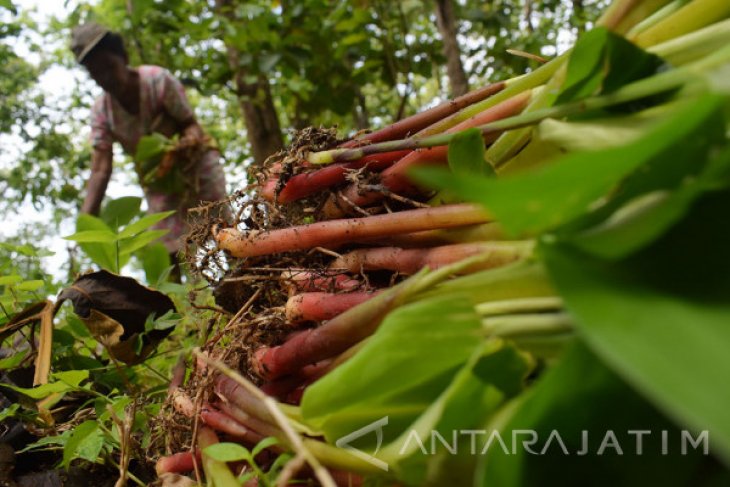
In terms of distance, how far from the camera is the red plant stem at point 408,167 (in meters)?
0.62

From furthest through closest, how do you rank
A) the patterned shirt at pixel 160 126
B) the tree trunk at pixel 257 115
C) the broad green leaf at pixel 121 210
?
the tree trunk at pixel 257 115, the patterned shirt at pixel 160 126, the broad green leaf at pixel 121 210

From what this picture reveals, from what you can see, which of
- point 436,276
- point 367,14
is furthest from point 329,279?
point 367,14

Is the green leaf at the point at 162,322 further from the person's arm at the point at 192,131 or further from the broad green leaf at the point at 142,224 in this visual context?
the person's arm at the point at 192,131

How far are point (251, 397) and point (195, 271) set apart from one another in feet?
0.83

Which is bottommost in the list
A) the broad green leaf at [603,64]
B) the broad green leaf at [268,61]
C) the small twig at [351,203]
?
the small twig at [351,203]

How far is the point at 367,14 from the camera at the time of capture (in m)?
2.71

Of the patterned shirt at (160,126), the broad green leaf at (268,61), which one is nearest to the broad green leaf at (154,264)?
the patterned shirt at (160,126)

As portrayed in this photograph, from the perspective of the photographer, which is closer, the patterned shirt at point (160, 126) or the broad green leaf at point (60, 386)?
the broad green leaf at point (60, 386)

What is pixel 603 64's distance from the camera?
44 cm

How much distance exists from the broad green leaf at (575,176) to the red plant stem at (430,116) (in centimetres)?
41


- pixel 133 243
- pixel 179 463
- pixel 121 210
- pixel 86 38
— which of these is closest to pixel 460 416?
pixel 179 463

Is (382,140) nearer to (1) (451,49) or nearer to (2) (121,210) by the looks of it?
(2) (121,210)

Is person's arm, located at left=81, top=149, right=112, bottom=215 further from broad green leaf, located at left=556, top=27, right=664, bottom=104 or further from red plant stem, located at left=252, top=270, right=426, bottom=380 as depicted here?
broad green leaf, located at left=556, top=27, right=664, bottom=104

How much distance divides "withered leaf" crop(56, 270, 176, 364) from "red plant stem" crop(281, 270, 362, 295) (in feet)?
0.83
